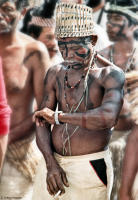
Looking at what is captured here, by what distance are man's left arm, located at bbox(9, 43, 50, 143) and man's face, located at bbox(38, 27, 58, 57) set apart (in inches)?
22.4

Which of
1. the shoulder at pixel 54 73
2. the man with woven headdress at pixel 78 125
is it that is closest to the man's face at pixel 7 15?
the shoulder at pixel 54 73

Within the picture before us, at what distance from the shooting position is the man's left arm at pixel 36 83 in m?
5.27

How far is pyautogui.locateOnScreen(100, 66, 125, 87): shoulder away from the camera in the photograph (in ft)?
12.0

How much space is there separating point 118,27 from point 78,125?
2.19 m

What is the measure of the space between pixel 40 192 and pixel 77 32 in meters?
1.19

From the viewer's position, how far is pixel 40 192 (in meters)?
3.93

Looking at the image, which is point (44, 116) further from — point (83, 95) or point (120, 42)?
point (120, 42)

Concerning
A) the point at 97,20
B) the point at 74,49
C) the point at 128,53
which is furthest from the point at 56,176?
the point at 97,20

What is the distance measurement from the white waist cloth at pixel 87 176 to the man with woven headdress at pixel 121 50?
118 centimetres

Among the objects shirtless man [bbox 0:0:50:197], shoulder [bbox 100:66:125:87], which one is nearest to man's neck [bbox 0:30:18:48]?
shirtless man [bbox 0:0:50:197]

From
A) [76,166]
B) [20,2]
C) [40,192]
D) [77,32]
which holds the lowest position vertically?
[40,192]

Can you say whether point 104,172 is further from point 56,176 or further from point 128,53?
point 128,53

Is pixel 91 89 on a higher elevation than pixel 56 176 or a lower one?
higher

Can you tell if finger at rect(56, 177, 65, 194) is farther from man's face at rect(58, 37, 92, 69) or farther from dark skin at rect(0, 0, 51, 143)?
dark skin at rect(0, 0, 51, 143)
